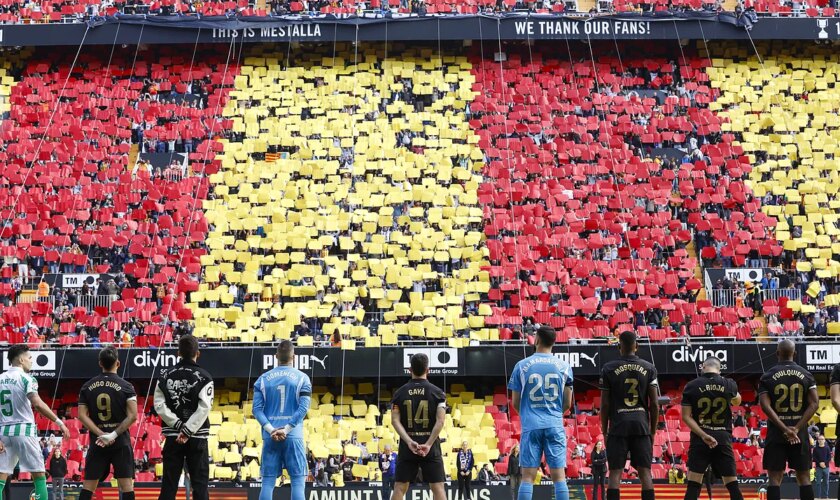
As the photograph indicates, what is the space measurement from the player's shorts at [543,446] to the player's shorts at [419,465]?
993 mm

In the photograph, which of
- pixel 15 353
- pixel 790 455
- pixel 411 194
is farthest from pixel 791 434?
Answer: pixel 411 194

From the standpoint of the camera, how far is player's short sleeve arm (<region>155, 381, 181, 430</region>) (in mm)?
11734

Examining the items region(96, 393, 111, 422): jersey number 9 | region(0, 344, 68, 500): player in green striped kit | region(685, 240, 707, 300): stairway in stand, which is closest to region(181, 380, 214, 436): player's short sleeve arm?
region(96, 393, 111, 422): jersey number 9

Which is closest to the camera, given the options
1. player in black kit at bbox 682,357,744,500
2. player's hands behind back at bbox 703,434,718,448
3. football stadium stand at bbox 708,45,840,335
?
player's hands behind back at bbox 703,434,718,448

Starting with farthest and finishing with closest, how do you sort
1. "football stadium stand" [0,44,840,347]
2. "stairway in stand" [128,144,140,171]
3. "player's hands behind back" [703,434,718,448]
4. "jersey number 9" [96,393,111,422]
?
"stairway in stand" [128,144,140,171] < "football stadium stand" [0,44,840,347] < "player's hands behind back" [703,434,718,448] < "jersey number 9" [96,393,111,422]

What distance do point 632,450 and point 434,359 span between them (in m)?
14.9

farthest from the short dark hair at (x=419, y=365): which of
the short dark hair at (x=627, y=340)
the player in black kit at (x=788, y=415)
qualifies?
the player in black kit at (x=788, y=415)

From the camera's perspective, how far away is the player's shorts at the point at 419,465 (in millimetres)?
12055

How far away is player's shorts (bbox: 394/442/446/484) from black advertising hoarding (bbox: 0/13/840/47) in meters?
24.6

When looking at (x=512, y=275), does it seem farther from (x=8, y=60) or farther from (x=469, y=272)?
(x=8, y=60)

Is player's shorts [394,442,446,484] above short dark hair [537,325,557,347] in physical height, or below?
below

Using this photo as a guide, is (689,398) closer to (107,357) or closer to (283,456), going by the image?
(283,456)

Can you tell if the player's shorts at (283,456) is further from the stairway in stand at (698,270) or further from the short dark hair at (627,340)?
the stairway in stand at (698,270)

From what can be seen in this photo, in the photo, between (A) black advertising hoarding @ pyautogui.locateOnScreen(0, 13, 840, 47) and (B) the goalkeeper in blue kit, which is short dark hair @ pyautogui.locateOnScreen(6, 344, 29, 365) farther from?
(A) black advertising hoarding @ pyautogui.locateOnScreen(0, 13, 840, 47)
